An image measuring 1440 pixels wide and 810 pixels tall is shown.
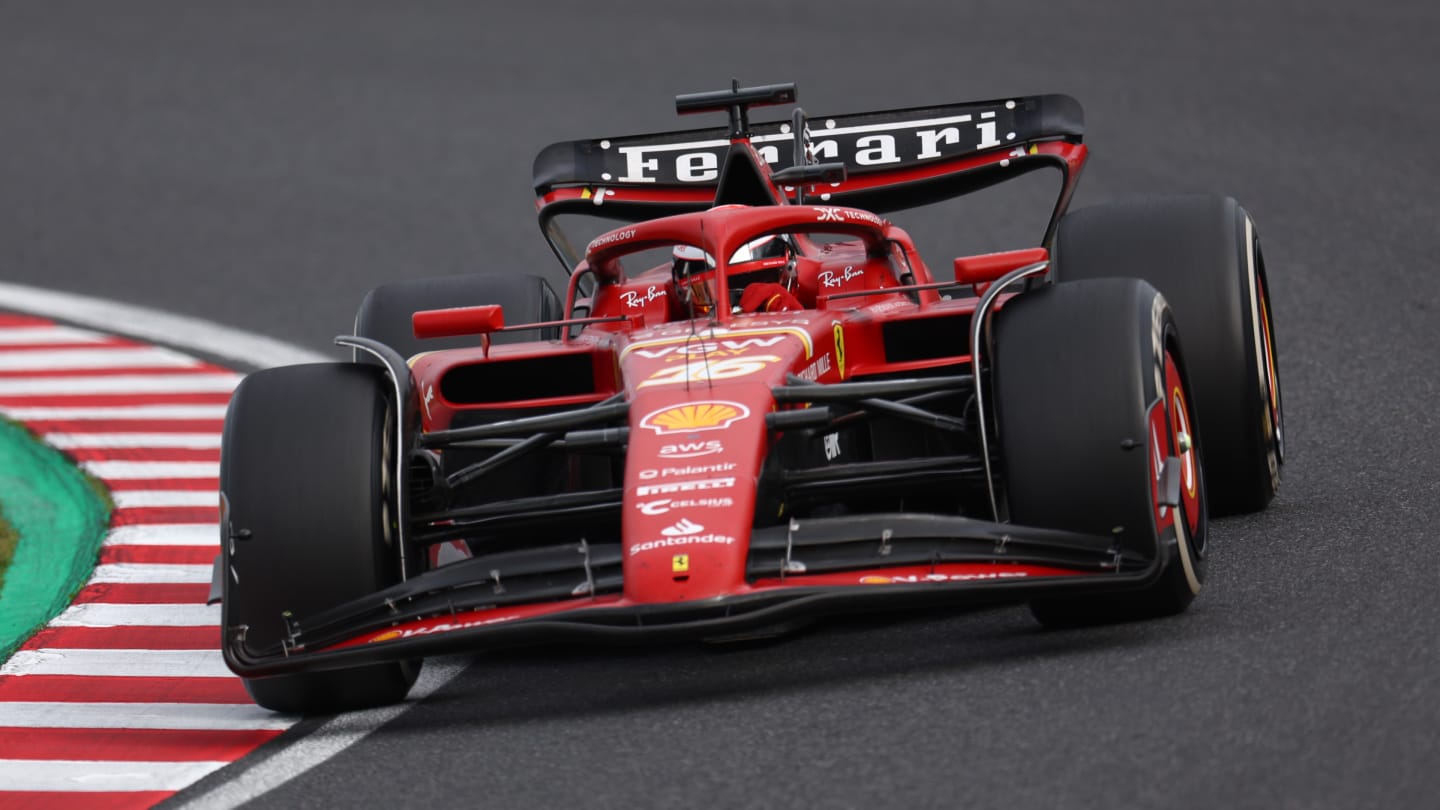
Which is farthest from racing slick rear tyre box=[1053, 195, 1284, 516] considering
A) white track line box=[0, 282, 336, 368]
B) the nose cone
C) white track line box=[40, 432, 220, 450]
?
white track line box=[0, 282, 336, 368]

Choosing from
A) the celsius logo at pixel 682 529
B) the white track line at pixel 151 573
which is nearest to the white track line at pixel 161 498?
the white track line at pixel 151 573

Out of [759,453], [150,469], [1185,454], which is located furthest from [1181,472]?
[150,469]

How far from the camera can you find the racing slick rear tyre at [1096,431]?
566 centimetres

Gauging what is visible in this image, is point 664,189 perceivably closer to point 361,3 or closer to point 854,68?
point 854,68

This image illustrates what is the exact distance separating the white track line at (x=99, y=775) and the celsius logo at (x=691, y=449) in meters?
1.49

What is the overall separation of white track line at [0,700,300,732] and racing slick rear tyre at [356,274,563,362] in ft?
7.57

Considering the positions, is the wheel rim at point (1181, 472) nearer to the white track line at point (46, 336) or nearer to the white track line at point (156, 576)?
the white track line at point (156, 576)

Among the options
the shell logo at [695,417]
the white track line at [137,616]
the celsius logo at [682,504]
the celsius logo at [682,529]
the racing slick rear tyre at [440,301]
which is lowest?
the white track line at [137,616]

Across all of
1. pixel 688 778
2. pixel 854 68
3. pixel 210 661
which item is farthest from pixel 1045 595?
pixel 854 68

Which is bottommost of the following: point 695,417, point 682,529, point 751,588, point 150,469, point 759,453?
point 150,469

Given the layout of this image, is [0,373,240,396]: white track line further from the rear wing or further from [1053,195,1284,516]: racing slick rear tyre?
[1053,195,1284,516]: racing slick rear tyre

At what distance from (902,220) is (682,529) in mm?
8811

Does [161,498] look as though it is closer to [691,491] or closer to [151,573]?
[151,573]

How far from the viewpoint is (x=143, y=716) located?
6473 mm
